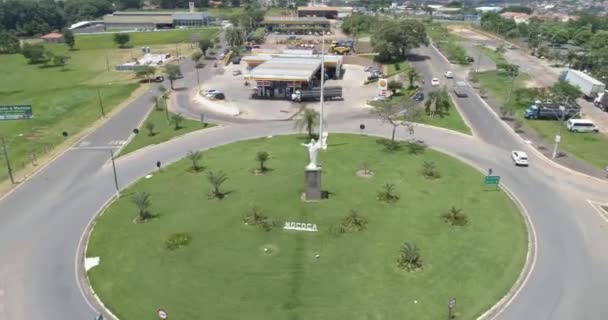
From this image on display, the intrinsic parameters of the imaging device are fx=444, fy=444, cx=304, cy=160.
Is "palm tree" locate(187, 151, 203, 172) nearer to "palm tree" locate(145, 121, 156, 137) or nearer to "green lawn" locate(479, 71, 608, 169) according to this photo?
"palm tree" locate(145, 121, 156, 137)

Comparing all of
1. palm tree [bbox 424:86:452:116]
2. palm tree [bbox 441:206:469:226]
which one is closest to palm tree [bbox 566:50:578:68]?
palm tree [bbox 424:86:452:116]

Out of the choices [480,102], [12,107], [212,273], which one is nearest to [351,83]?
[480,102]

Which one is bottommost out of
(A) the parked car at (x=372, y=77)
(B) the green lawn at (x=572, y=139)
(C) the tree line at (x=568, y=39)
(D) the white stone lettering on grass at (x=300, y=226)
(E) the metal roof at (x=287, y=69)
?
(D) the white stone lettering on grass at (x=300, y=226)

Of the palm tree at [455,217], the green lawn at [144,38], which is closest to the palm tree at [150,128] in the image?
the palm tree at [455,217]

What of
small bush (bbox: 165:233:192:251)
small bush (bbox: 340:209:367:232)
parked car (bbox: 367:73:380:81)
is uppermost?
parked car (bbox: 367:73:380:81)

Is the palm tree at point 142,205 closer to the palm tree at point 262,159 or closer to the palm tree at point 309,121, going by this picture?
the palm tree at point 262,159

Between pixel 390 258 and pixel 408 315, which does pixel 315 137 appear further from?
pixel 408 315

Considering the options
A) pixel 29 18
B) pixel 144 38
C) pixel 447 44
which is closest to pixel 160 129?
pixel 447 44
